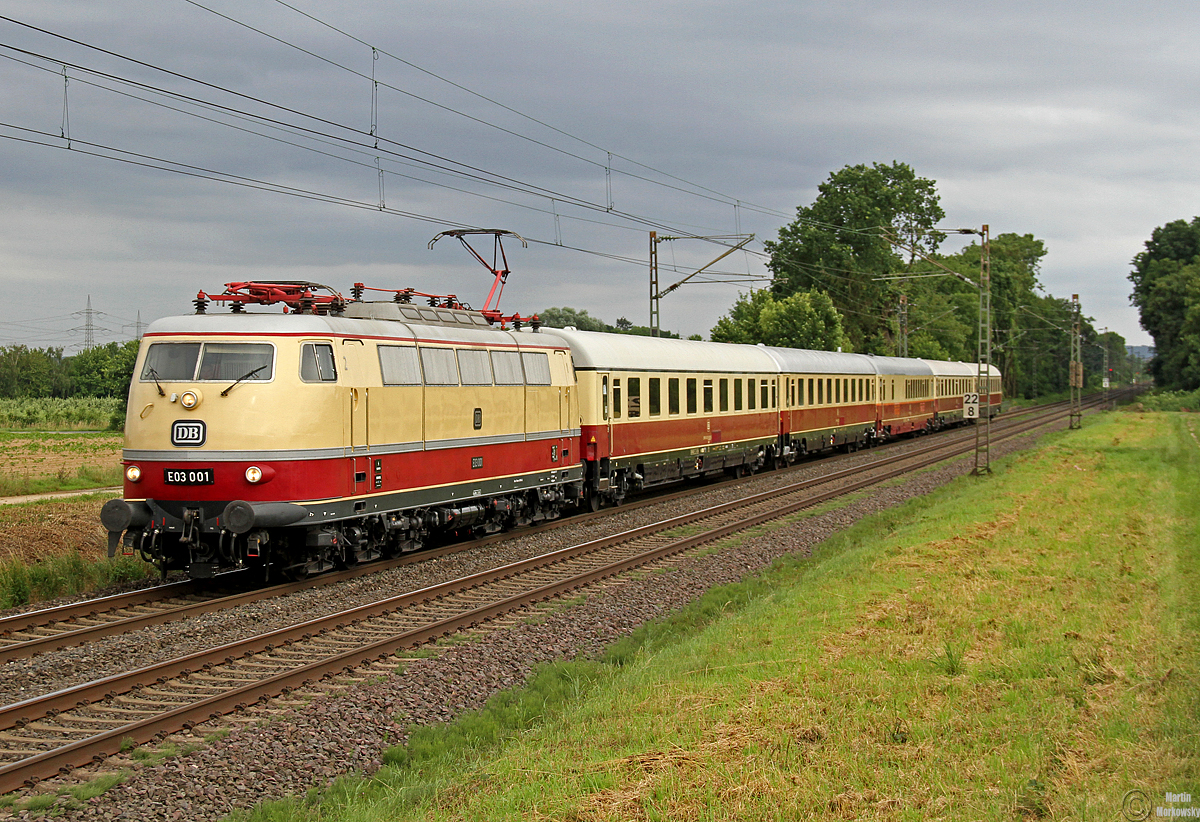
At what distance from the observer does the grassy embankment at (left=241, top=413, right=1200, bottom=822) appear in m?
6.30

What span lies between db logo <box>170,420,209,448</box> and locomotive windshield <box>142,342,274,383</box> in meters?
0.59

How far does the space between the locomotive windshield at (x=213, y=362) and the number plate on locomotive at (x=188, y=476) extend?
4.01ft

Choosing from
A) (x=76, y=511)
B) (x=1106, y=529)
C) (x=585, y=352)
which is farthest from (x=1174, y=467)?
(x=76, y=511)

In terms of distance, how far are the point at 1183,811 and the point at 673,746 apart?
126 inches

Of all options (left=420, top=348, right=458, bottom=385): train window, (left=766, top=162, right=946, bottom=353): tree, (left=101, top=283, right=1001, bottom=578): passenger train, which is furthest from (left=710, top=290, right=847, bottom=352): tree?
(left=420, top=348, right=458, bottom=385): train window

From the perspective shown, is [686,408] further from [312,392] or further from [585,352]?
[312,392]

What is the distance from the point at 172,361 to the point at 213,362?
614 mm

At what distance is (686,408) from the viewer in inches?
1034

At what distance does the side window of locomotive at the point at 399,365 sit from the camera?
15.0m

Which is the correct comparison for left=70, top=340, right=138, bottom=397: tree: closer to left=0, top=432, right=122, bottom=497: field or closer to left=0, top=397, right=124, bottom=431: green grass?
left=0, top=397, right=124, bottom=431: green grass

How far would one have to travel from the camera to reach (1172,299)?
292ft

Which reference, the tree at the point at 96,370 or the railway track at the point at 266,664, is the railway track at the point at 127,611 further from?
the tree at the point at 96,370

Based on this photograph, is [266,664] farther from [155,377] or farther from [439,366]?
[439,366]

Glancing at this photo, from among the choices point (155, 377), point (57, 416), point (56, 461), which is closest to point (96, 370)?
point (57, 416)
